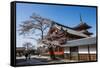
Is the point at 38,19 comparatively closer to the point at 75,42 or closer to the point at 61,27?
the point at 61,27

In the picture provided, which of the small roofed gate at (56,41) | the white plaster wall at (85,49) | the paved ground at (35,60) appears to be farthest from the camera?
the white plaster wall at (85,49)

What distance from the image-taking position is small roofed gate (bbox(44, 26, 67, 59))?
2.66 metres

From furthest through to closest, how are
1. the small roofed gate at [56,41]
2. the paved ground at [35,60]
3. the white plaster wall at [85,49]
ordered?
the white plaster wall at [85,49] → the small roofed gate at [56,41] → the paved ground at [35,60]

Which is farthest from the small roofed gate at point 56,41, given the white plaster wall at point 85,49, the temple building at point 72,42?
the white plaster wall at point 85,49

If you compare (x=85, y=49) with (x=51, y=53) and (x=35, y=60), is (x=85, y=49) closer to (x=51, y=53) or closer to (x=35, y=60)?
(x=51, y=53)

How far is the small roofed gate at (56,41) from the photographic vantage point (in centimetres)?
266

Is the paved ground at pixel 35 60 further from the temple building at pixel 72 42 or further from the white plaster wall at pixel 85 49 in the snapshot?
the white plaster wall at pixel 85 49

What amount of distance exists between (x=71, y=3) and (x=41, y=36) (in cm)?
53

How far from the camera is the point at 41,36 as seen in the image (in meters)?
2.62

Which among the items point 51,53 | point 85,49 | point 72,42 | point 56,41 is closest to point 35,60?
point 51,53

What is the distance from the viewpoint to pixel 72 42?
278 cm
